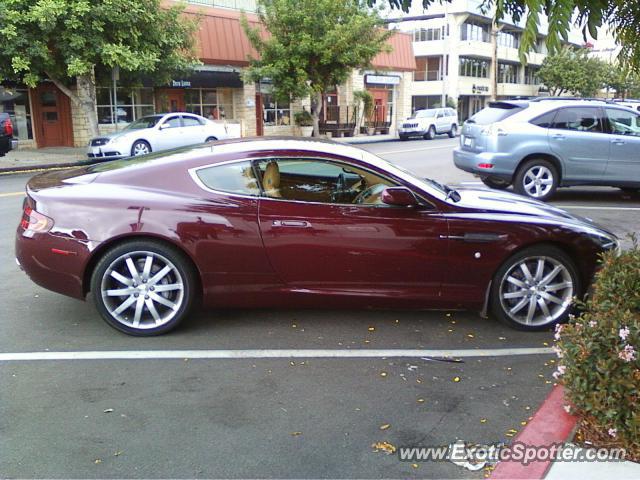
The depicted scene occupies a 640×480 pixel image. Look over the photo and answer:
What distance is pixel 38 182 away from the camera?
4918 millimetres

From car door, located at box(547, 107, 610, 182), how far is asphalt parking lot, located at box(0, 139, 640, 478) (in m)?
6.44

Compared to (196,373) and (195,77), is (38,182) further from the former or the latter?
(195,77)

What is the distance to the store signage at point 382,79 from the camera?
122 feet

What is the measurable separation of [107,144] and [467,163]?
11.1 metres

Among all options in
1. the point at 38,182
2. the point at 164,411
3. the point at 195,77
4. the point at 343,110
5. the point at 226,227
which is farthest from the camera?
the point at 343,110

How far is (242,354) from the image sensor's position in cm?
427

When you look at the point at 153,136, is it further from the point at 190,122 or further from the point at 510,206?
the point at 510,206

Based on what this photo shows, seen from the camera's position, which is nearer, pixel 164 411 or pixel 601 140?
pixel 164 411

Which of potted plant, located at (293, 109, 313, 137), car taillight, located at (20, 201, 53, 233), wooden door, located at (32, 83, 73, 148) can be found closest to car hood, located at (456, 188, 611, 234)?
car taillight, located at (20, 201, 53, 233)

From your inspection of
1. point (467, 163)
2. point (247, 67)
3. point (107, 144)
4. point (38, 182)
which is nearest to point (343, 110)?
point (247, 67)

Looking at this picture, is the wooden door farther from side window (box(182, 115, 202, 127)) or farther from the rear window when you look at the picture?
the rear window

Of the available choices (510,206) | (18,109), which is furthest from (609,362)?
(18,109)

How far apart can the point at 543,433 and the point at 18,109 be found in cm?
2424

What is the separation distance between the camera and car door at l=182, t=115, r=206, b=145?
1914 centimetres
